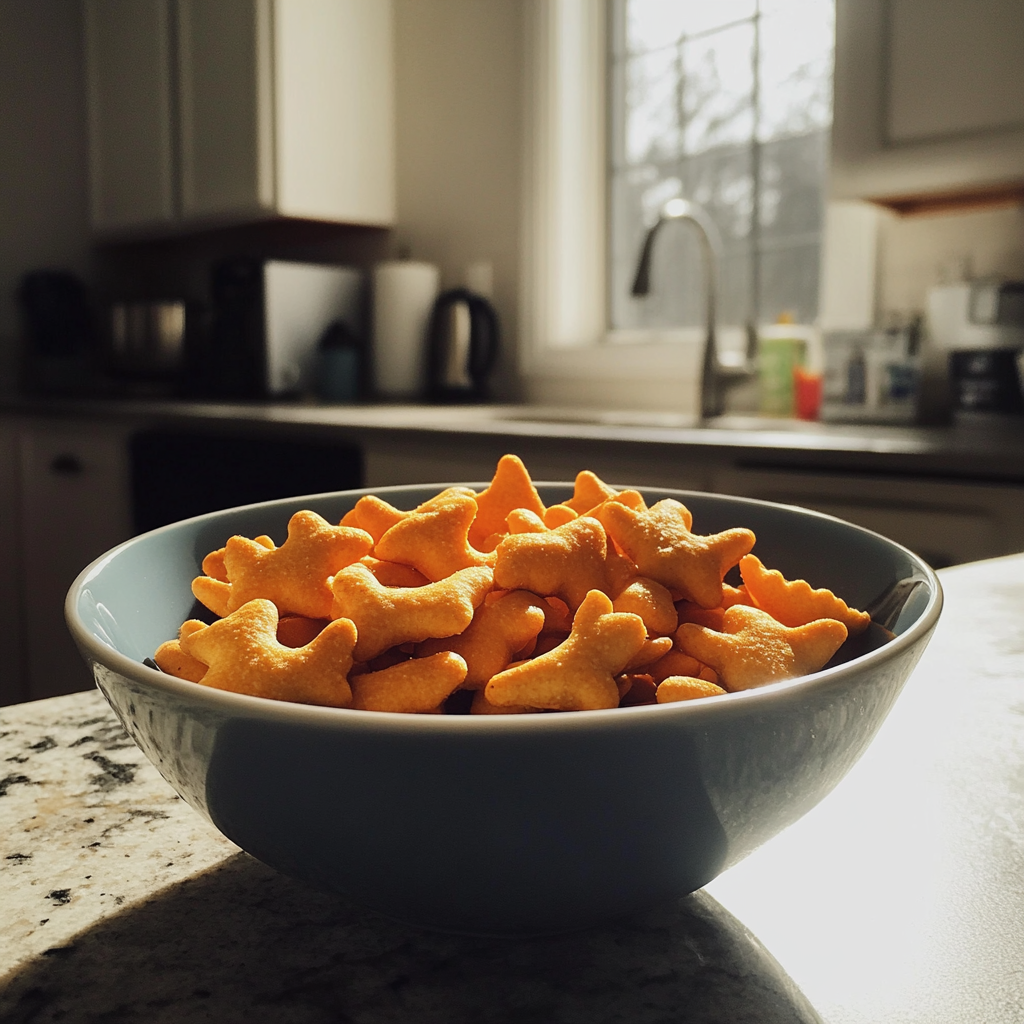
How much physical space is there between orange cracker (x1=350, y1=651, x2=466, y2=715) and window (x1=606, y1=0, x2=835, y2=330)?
2310 millimetres

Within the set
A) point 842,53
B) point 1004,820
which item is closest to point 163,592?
point 1004,820

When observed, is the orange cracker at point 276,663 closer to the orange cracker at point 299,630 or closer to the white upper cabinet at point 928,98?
the orange cracker at point 299,630

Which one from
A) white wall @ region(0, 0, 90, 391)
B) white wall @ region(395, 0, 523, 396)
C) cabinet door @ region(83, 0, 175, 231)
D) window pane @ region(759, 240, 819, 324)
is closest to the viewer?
window pane @ region(759, 240, 819, 324)

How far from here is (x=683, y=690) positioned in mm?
309

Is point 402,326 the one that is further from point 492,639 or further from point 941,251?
point 492,639

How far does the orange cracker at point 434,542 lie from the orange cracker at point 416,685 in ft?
0.27

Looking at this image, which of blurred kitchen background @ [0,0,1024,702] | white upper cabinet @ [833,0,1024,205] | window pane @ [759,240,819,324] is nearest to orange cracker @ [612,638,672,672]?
blurred kitchen background @ [0,0,1024,702]

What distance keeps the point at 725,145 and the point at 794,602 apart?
8.36 feet

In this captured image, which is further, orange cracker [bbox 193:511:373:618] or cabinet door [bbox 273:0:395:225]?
cabinet door [bbox 273:0:395:225]

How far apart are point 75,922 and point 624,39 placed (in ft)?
9.87

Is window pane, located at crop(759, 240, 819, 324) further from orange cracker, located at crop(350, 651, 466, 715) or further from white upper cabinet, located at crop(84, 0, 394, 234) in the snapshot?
orange cracker, located at crop(350, 651, 466, 715)

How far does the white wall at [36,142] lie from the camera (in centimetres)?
368

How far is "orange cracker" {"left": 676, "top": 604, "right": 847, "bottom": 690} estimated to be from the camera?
34 cm

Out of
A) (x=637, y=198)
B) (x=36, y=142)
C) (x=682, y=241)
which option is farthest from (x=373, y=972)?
(x=36, y=142)
